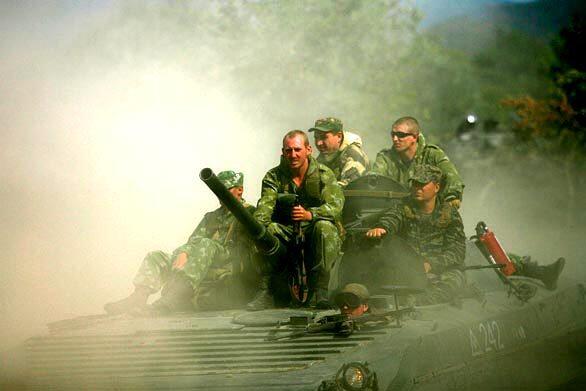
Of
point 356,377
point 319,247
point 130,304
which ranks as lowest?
point 356,377

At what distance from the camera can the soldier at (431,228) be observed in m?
10.2

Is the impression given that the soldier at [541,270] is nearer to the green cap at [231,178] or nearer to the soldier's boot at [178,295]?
the green cap at [231,178]

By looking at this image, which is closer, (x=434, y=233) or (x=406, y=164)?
(x=434, y=233)

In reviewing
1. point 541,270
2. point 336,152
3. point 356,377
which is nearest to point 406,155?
point 336,152

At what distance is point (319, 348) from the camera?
27.1ft

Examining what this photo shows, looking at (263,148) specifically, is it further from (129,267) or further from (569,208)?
(569,208)

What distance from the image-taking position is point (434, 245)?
1045cm

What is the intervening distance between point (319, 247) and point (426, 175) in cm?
136

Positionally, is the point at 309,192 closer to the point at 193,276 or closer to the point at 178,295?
the point at 193,276

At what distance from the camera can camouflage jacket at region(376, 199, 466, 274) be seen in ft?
33.8

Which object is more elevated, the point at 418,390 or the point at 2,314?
the point at 2,314

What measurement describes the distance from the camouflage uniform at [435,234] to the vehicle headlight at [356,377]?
2.61 metres

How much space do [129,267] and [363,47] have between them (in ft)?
37.2

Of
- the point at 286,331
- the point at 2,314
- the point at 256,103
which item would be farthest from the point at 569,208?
the point at 286,331
